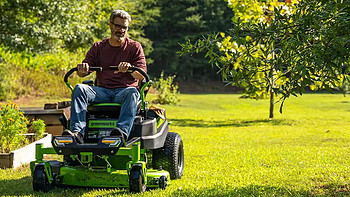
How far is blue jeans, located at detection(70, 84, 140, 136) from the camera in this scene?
5.06 m

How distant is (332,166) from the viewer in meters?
6.99

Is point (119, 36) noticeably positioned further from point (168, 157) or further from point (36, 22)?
point (36, 22)

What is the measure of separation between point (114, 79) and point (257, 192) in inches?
76.6

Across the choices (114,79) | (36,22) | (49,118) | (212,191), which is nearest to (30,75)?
(36,22)

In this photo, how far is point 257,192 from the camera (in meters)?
5.05

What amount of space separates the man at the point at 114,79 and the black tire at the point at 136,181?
1.23ft

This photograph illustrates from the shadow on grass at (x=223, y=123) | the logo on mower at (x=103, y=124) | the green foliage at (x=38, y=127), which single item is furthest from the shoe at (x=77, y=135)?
the shadow on grass at (x=223, y=123)

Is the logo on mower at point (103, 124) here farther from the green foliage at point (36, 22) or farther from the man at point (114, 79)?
the green foliage at point (36, 22)

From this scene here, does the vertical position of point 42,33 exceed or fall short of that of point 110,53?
it exceeds it

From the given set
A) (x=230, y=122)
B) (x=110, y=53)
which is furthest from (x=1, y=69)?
(x=110, y=53)

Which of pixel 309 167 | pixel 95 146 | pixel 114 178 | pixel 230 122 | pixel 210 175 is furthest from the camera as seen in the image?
pixel 230 122

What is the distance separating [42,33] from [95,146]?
1364 cm

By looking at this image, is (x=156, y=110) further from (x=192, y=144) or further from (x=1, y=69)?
(x=1, y=69)

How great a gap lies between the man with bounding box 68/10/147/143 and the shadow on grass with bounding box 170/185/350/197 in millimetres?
900
